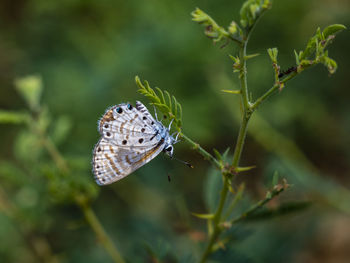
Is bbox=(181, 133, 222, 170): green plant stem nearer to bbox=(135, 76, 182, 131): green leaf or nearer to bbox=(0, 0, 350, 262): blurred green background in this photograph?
bbox=(135, 76, 182, 131): green leaf

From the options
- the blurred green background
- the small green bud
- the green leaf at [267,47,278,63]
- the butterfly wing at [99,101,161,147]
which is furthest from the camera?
the blurred green background

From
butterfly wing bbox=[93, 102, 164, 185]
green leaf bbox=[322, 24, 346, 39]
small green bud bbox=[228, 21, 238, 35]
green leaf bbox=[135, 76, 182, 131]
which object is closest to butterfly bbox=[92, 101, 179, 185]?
butterfly wing bbox=[93, 102, 164, 185]

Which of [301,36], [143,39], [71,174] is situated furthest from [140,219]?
[301,36]

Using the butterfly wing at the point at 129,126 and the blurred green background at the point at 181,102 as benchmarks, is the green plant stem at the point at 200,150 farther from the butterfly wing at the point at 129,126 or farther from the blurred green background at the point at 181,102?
the blurred green background at the point at 181,102

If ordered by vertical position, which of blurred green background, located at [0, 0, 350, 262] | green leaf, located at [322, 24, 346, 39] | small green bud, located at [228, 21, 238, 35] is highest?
small green bud, located at [228, 21, 238, 35]

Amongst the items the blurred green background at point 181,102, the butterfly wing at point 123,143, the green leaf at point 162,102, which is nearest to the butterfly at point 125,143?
the butterfly wing at point 123,143

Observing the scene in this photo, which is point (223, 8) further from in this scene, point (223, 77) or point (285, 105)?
point (285, 105)
